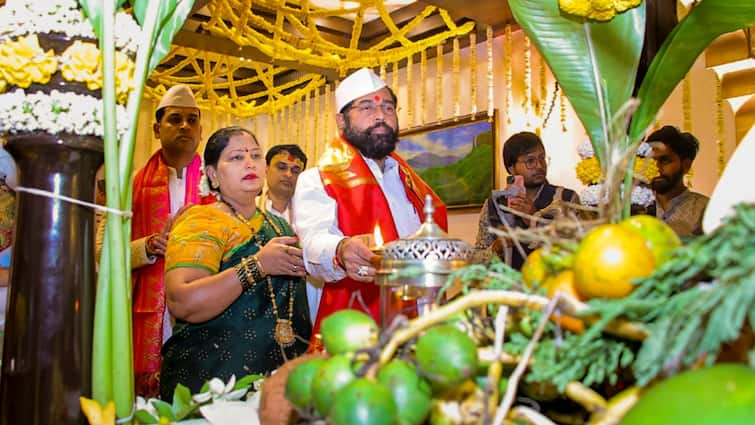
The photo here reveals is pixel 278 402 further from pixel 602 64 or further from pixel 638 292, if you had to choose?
pixel 602 64

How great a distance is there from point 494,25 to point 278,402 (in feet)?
13.2

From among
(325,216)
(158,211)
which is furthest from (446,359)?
(158,211)

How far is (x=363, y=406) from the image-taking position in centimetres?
34

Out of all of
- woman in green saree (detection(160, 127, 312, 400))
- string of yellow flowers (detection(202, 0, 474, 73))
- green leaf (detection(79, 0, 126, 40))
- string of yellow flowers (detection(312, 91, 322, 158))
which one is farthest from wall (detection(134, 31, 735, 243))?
green leaf (detection(79, 0, 126, 40))

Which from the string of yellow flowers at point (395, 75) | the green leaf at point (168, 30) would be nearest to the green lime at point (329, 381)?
the green leaf at point (168, 30)


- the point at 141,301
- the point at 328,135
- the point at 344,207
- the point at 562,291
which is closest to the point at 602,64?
the point at 562,291

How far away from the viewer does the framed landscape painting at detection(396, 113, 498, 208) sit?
457 centimetres

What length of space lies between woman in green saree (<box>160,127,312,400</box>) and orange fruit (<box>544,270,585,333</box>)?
1.14 meters

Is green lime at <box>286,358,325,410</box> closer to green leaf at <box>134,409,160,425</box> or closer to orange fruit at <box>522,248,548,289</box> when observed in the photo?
orange fruit at <box>522,248,548,289</box>

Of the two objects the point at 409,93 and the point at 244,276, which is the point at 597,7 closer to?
the point at 244,276

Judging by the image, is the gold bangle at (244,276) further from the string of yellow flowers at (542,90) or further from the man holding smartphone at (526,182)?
the string of yellow flowers at (542,90)

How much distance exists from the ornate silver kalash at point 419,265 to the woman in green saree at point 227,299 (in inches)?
35.1

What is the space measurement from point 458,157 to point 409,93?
2.22 ft

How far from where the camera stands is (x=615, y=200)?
481 mm
